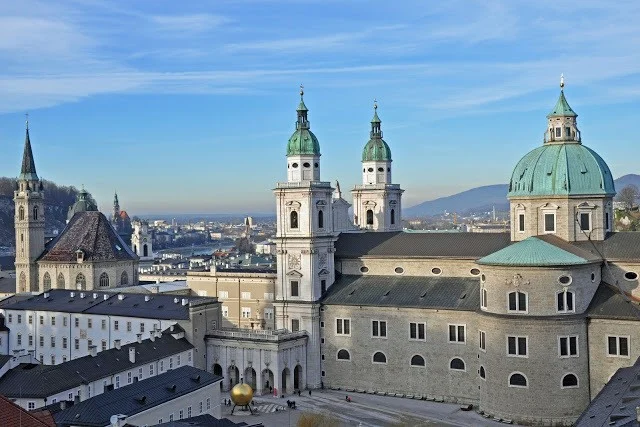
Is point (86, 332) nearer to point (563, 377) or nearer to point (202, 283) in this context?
point (202, 283)

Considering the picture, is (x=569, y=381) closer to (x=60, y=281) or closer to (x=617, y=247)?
(x=617, y=247)

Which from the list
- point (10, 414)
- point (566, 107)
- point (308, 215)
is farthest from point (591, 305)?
point (10, 414)

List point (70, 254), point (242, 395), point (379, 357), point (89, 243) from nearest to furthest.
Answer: point (242, 395), point (379, 357), point (89, 243), point (70, 254)

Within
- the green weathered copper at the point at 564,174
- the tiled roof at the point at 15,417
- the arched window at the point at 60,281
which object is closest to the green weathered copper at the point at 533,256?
the green weathered copper at the point at 564,174

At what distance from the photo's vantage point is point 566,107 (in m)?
70.8

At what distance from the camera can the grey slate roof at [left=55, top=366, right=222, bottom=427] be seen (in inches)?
1764

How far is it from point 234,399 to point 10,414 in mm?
29625

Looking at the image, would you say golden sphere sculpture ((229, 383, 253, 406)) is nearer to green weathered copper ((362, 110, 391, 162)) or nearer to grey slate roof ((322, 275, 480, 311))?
grey slate roof ((322, 275, 480, 311))

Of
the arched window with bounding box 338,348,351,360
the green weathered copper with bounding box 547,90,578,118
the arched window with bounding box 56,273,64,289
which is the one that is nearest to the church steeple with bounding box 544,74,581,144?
the green weathered copper with bounding box 547,90,578,118

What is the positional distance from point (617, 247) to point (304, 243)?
25.7 metres

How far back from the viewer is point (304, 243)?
74750 mm

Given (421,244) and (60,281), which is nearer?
(421,244)

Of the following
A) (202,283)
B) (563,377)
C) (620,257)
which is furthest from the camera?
(202,283)

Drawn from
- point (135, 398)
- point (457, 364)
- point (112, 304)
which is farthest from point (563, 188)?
point (112, 304)
